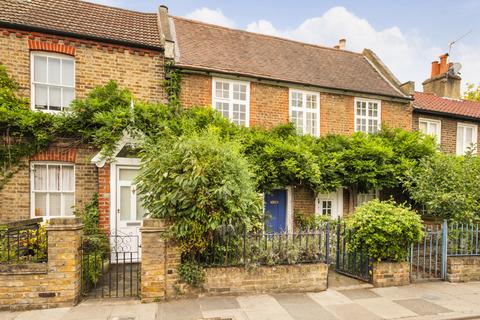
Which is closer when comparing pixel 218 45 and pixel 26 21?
pixel 26 21

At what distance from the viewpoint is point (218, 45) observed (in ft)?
38.6

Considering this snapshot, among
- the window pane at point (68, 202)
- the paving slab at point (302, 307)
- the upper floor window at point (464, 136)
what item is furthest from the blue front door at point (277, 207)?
the upper floor window at point (464, 136)

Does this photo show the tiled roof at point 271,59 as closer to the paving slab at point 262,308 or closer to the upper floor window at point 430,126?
the upper floor window at point 430,126

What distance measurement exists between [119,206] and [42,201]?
2169mm

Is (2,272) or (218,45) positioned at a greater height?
(218,45)

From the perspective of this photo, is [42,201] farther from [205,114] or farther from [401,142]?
[401,142]

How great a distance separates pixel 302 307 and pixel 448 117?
13.1 meters

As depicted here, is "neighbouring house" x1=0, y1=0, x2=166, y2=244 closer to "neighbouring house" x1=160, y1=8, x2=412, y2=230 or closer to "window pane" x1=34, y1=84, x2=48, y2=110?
"window pane" x1=34, y1=84, x2=48, y2=110

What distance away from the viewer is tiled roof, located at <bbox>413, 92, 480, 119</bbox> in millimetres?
13352

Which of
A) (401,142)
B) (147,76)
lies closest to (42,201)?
(147,76)

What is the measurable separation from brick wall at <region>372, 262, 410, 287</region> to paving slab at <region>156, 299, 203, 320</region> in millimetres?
4089

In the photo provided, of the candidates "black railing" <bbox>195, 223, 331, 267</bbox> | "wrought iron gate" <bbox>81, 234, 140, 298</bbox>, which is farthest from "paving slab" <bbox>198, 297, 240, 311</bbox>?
"wrought iron gate" <bbox>81, 234, 140, 298</bbox>

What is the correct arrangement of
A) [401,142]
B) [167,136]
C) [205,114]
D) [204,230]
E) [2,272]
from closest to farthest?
[2,272]
[204,230]
[167,136]
[205,114]
[401,142]

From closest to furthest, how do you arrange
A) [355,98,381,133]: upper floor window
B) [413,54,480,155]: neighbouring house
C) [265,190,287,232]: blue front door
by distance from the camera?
[265,190,287,232]: blue front door
[355,98,381,133]: upper floor window
[413,54,480,155]: neighbouring house
